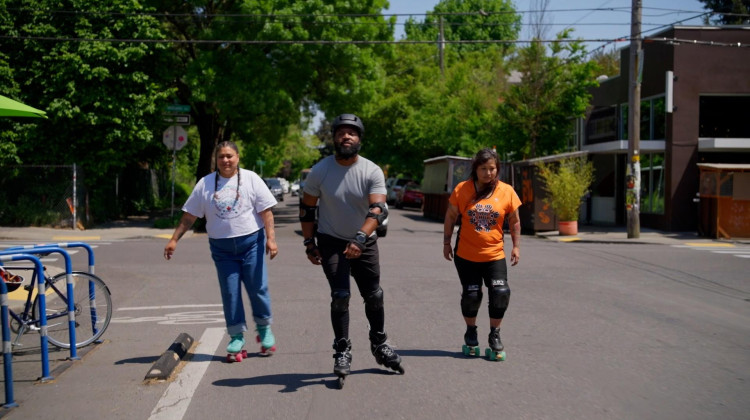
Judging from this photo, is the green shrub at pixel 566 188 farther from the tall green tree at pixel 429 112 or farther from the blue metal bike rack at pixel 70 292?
Answer: the blue metal bike rack at pixel 70 292

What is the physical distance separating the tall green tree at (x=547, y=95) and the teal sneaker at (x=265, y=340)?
22262 mm

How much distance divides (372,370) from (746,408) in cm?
279

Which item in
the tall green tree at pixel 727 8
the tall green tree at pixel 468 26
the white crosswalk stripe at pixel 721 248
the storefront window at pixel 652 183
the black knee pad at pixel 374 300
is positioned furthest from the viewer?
the tall green tree at pixel 468 26

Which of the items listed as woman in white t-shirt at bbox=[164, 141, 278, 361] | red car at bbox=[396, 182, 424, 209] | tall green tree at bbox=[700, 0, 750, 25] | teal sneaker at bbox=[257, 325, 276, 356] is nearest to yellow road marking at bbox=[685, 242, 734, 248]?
teal sneaker at bbox=[257, 325, 276, 356]

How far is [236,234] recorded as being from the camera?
6.49m

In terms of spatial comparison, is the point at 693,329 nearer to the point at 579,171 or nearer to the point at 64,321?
the point at 64,321

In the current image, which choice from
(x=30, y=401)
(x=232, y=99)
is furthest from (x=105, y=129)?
(x=30, y=401)

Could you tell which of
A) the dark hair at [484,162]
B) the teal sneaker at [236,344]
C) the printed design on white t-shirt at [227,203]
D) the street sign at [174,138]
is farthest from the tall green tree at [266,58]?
the teal sneaker at [236,344]

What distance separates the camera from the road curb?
589 cm

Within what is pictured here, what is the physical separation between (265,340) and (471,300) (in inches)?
73.6

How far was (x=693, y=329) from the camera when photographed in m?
8.27

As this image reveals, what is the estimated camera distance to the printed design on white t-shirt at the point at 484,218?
6.56m

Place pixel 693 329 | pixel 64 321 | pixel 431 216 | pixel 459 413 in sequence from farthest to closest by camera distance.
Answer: pixel 431 216
pixel 693 329
pixel 64 321
pixel 459 413

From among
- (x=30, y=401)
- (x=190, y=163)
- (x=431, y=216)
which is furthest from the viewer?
(x=190, y=163)
